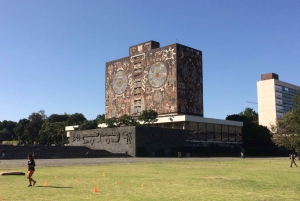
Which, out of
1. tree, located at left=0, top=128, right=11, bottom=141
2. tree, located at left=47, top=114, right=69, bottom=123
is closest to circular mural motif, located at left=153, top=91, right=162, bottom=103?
tree, located at left=47, top=114, right=69, bottom=123

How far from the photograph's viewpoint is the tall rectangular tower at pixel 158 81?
62.7m

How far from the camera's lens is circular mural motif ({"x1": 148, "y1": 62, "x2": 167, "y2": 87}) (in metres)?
64.1

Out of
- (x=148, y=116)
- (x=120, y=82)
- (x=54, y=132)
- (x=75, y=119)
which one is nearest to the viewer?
(x=148, y=116)

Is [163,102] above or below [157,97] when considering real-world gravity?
below

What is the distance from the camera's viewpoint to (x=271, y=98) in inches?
3981

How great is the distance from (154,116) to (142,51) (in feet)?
52.8

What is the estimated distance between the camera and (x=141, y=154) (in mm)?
50781

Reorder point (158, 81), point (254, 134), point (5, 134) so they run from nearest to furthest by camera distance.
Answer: point (158, 81) → point (254, 134) → point (5, 134)

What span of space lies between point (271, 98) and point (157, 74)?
165ft

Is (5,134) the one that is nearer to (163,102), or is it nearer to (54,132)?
(54,132)

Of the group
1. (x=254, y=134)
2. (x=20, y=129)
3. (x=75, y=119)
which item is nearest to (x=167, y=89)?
(x=254, y=134)

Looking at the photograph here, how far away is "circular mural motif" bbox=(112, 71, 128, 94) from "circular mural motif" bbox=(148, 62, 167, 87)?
7.28 m

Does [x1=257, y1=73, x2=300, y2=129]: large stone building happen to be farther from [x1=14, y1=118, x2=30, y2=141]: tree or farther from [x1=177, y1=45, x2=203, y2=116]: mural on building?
[x1=14, y1=118, x2=30, y2=141]: tree

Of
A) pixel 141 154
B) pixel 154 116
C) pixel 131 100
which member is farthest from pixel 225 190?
pixel 131 100
